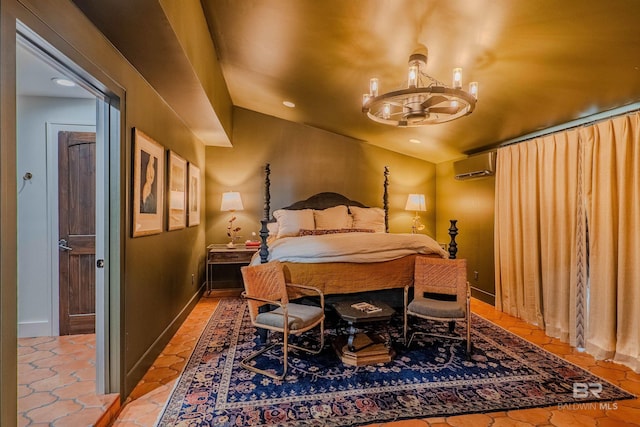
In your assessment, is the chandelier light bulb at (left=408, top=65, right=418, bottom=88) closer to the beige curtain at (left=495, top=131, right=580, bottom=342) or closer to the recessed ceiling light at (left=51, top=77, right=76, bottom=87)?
the beige curtain at (left=495, top=131, right=580, bottom=342)

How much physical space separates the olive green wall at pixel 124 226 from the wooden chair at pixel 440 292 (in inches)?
93.0

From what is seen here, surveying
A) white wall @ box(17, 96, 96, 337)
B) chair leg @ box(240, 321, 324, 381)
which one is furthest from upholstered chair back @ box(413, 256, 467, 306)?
white wall @ box(17, 96, 96, 337)

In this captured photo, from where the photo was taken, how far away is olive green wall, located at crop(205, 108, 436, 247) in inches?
211

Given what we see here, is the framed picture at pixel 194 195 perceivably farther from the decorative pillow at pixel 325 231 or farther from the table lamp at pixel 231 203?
the decorative pillow at pixel 325 231

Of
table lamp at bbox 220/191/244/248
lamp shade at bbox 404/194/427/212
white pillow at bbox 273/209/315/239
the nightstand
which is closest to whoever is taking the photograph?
the nightstand

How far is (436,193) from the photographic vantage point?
6000mm

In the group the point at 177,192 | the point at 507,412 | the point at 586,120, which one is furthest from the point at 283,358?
the point at 586,120

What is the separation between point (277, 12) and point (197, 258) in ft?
11.4

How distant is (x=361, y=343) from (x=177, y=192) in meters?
2.52

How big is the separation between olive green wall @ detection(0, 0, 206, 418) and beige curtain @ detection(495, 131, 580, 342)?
158 inches

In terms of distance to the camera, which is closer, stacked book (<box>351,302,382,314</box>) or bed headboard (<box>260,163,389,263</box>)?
stacked book (<box>351,302,382,314</box>)

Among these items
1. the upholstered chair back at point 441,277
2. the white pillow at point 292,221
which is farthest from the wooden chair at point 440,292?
the white pillow at point 292,221

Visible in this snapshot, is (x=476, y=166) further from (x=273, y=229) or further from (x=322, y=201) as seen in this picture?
(x=273, y=229)

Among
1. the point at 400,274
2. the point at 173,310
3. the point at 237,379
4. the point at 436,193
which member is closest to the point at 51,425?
the point at 237,379
